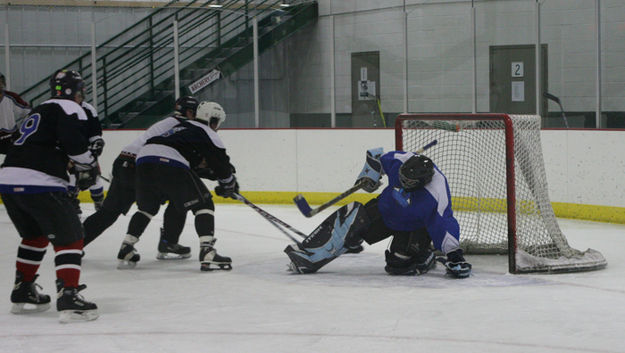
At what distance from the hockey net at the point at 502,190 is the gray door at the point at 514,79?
1420 mm

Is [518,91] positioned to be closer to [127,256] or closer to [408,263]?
[408,263]

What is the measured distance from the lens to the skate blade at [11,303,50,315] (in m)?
4.30

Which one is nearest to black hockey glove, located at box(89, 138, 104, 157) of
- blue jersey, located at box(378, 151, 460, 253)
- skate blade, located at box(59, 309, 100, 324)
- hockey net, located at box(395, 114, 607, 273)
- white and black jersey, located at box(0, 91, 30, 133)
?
skate blade, located at box(59, 309, 100, 324)

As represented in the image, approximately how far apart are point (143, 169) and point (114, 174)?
1.48ft

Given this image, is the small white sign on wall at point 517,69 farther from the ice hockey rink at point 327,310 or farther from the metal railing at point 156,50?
the ice hockey rink at point 327,310

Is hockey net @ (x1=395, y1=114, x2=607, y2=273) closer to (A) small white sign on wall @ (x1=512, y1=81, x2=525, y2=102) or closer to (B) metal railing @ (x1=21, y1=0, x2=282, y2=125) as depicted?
(A) small white sign on wall @ (x1=512, y1=81, x2=525, y2=102)

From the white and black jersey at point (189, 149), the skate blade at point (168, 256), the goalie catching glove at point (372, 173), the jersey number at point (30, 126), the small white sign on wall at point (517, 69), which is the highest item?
the small white sign on wall at point (517, 69)

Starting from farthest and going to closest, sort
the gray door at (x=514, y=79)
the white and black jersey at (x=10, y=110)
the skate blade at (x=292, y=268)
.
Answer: the gray door at (x=514, y=79), the white and black jersey at (x=10, y=110), the skate blade at (x=292, y=268)

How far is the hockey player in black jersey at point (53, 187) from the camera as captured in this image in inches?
159

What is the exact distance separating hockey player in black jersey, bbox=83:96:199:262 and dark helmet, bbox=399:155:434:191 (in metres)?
1.41

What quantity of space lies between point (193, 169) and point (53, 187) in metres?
1.59

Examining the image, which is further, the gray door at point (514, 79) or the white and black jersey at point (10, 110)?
the gray door at point (514, 79)

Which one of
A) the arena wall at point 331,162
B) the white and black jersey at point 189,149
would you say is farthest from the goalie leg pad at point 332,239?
the arena wall at point 331,162

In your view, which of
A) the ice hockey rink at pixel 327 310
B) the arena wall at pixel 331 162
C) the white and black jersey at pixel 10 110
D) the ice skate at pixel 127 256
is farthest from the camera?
the arena wall at pixel 331 162
